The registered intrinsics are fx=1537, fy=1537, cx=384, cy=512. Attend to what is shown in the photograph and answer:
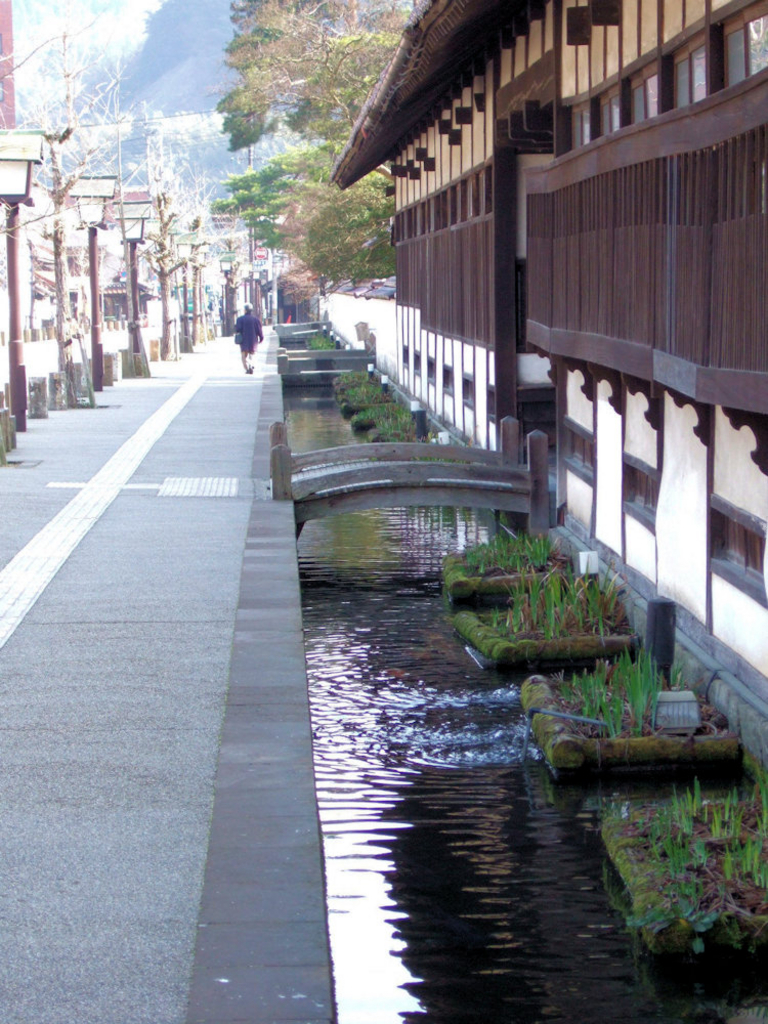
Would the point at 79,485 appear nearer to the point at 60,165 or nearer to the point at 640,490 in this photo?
the point at 640,490

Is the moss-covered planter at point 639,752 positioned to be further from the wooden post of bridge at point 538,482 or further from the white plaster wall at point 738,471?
the wooden post of bridge at point 538,482

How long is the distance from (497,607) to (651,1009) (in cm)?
626

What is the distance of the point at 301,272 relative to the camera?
61.3 m

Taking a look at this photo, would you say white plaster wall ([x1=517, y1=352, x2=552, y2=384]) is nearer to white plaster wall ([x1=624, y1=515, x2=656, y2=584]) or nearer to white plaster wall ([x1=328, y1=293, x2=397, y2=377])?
white plaster wall ([x1=624, y1=515, x2=656, y2=584])

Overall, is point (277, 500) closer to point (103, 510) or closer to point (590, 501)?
point (103, 510)

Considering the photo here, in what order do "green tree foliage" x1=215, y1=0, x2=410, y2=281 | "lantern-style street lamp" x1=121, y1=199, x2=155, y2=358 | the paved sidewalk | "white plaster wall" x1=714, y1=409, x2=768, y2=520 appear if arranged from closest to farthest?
the paved sidewalk < "white plaster wall" x1=714, y1=409, x2=768, y2=520 < "lantern-style street lamp" x1=121, y1=199, x2=155, y2=358 < "green tree foliage" x1=215, y1=0, x2=410, y2=281

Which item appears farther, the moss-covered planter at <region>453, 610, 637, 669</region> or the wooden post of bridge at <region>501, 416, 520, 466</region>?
the wooden post of bridge at <region>501, 416, 520, 466</region>

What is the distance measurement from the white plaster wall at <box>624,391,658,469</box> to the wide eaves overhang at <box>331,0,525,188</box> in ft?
8.64

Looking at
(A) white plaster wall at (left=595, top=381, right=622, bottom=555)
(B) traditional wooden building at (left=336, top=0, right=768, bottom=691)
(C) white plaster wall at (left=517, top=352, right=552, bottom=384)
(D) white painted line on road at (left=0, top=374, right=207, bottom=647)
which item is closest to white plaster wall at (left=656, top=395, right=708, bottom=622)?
(B) traditional wooden building at (left=336, top=0, right=768, bottom=691)

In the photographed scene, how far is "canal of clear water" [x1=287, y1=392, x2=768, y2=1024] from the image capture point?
504 cm

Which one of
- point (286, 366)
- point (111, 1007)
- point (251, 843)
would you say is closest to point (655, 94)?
point (251, 843)

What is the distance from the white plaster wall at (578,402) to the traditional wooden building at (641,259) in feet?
0.11

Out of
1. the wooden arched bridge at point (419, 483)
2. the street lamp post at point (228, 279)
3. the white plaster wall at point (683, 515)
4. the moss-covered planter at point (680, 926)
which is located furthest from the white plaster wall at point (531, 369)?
the street lamp post at point (228, 279)

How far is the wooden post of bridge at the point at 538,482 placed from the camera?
41.5 feet
